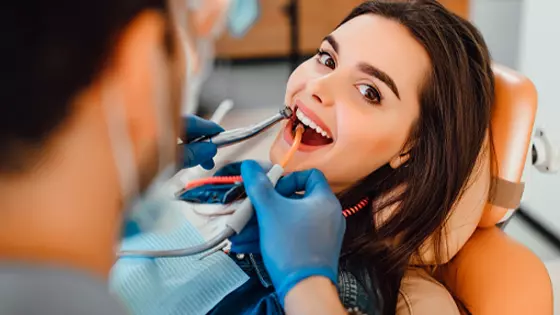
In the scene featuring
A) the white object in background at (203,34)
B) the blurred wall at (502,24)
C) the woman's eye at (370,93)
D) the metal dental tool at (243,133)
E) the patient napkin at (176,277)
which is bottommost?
the blurred wall at (502,24)

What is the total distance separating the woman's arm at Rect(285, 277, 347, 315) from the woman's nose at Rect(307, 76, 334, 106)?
0.37m

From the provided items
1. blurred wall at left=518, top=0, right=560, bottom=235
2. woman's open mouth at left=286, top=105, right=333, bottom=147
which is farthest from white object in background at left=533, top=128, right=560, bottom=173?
blurred wall at left=518, top=0, right=560, bottom=235

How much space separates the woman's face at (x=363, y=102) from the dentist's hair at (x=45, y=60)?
2.38 feet

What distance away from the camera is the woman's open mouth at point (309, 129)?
115 centimetres

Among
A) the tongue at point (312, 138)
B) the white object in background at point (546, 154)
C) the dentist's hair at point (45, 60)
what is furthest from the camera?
the white object in background at point (546, 154)

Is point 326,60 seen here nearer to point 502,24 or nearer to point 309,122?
point 309,122

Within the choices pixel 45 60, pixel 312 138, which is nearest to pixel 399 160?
pixel 312 138

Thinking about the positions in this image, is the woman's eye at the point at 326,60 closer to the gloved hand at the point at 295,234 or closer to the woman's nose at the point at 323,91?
the woman's nose at the point at 323,91

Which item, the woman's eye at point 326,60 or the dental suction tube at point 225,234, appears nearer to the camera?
the dental suction tube at point 225,234

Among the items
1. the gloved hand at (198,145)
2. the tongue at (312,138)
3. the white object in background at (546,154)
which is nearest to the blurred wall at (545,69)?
the white object in background at (546,154)

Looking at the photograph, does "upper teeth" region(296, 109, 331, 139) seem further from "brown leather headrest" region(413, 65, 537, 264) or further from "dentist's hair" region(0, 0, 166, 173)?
"dentist's hair" region(0, 0, 166, 173)

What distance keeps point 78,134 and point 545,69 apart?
6.14ft

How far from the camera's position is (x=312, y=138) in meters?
1.21

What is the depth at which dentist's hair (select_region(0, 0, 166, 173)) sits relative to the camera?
1.28ft
